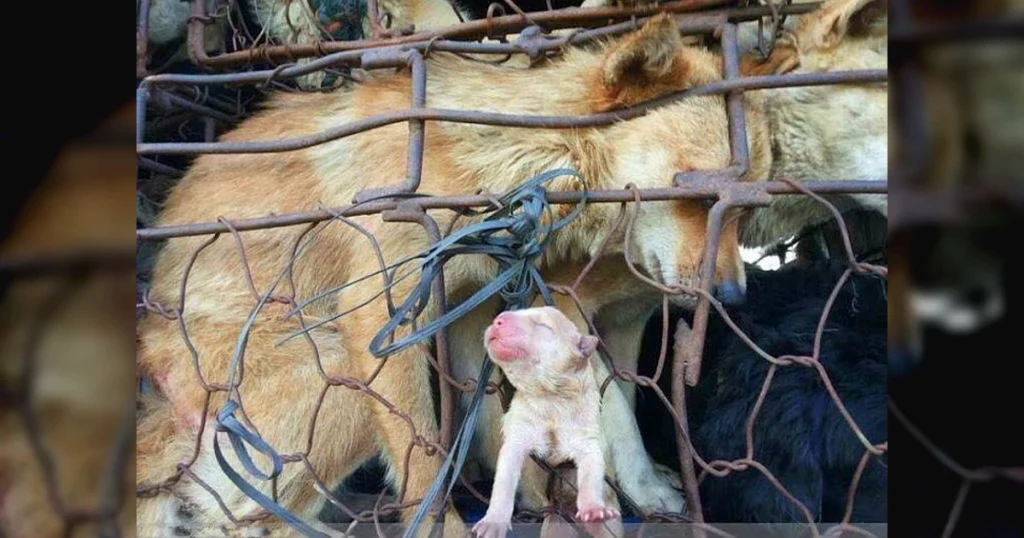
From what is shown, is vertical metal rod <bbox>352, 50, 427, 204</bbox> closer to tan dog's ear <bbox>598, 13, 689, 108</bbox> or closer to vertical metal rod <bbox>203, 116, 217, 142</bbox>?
tan dog's ear <bbox>598, 13, 689, 108</bbox>

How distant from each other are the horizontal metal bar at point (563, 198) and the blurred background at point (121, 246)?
2.45 feet

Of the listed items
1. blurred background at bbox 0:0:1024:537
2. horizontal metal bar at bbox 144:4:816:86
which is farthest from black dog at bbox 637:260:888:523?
blurred background at bbox 0:0:1024:537

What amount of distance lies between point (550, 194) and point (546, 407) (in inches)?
16.5

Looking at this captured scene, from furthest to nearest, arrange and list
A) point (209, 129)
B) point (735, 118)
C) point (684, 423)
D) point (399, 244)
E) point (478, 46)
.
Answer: point (209, 129) → point (399, 244) → point (478, 46) → point (735, 118) → point (684, 423)

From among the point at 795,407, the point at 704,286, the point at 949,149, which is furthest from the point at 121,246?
the point at 795,407

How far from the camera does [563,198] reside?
1.63m

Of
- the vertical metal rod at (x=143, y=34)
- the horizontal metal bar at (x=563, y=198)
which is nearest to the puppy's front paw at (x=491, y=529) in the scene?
the horizontal metal bar at (x=563, y=198)

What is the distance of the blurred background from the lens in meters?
0.66

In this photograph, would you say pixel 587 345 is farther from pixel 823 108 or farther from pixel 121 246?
pixel 823 108

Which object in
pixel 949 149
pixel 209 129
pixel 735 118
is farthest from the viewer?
→ pixel 209 129

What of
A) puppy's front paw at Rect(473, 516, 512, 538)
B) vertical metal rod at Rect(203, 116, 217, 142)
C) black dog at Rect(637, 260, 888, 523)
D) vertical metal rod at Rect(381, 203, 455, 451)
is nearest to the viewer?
puppy's front paw at Rect(473, 516, 512, 538)

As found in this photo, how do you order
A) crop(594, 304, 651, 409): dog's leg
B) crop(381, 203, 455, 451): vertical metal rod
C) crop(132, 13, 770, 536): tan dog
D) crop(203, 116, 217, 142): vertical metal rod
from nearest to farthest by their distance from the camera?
crop(381, 203, 455, 451): vertical metal rod
crop(132, 13, 770, 536): tan dog
crop(594, 304, 651, 409): dog's leg
crop(203, 116, 217, 142): vertical metal rod

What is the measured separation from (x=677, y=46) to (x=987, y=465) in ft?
3.80

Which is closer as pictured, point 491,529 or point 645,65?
point 491,529
